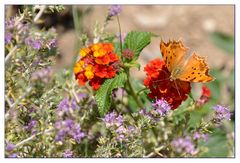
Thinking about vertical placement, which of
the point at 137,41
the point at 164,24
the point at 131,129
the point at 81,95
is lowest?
the point at 131,129

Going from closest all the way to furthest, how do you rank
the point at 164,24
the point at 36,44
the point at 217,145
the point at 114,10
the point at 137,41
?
the point at 36,44 → the point at 137,41 → the point at 114,10 → the point at 217,145 → the point at 164,24

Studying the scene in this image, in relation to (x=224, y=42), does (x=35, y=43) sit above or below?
below

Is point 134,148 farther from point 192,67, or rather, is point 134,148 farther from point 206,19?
point 206,19

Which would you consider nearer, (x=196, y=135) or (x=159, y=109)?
(x=159, y=109)

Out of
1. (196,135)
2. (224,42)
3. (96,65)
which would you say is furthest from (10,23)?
(224,42)

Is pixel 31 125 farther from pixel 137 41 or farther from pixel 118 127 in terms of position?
pixel 137 41

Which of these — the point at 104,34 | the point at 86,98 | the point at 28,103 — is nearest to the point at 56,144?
the point at 28,103

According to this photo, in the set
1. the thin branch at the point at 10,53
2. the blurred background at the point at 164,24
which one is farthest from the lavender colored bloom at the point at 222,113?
the blurred background at the point at 164,24
